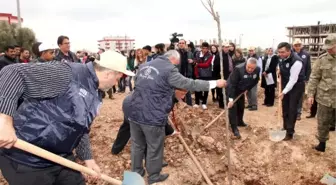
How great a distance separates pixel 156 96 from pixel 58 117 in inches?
68.8

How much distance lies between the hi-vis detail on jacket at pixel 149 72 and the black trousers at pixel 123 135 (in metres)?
1.02

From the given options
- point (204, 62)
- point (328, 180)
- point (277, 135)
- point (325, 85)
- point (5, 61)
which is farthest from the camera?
point (204, 62)

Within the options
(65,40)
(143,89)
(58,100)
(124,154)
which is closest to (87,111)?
(58,100)

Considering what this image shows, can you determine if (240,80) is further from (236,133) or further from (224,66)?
(224,66)

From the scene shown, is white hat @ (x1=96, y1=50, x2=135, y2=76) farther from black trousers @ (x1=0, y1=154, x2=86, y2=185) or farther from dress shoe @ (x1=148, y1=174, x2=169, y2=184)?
dress shoe @ (x1=148, y1=174, x2=169, y2=184)

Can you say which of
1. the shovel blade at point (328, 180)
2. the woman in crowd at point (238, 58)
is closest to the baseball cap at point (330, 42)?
the shovel blade at point (328, 180)

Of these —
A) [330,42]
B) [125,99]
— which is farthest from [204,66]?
[125,99]

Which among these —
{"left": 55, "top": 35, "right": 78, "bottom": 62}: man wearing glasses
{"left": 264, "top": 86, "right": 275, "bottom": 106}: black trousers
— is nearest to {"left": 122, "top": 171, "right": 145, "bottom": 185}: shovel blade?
{"left": 55, "top": 35, "right": 78, "bottom": 62}: man wearing glasses

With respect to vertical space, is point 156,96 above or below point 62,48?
below

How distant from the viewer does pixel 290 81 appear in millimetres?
5008

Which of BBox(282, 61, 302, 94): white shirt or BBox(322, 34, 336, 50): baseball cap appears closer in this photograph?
BBox(322, 34, 336, 50): baseball cap

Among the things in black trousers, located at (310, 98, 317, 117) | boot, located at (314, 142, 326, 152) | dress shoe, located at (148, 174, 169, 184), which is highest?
black trousers, located at (310, 98, 317, 117)

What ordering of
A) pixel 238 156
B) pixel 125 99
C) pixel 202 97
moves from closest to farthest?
pixel 125 99 < pixel 238 156 < pixel 202 97

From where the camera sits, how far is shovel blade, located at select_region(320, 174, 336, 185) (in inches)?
166
